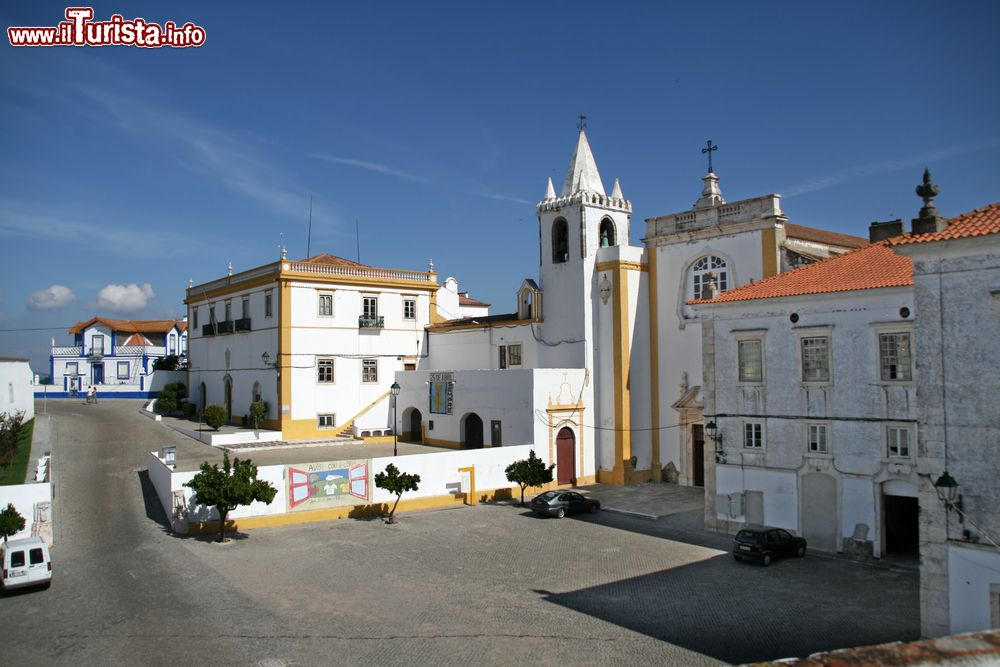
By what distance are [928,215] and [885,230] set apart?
12.5 metres

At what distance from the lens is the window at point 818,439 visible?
68.7 feet

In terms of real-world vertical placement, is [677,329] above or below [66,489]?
above

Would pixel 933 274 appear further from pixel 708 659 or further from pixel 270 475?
pixel 270 475

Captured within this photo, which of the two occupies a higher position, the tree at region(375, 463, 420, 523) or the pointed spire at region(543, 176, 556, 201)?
the pointed spire at region(543, 176, 556, 201)

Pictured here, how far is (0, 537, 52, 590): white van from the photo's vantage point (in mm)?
16250

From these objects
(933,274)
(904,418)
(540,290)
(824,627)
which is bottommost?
(824,627)

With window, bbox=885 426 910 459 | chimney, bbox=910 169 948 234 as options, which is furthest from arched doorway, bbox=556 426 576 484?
chimney, bbox=910 169 948 234

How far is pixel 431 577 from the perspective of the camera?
58.4 ft

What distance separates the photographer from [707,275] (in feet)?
96.6

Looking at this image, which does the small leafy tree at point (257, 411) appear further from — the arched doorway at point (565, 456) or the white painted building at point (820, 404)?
the white painted building at point (820, 404)

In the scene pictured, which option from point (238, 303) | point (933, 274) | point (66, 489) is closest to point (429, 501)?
point (66, 489)

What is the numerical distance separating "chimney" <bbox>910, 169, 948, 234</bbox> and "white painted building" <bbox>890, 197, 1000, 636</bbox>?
0.35m

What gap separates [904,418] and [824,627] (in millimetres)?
7495

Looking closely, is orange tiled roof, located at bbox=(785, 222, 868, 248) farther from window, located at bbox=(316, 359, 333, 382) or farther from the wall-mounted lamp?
window, located at bbox=(316, 359, 333, 382)
